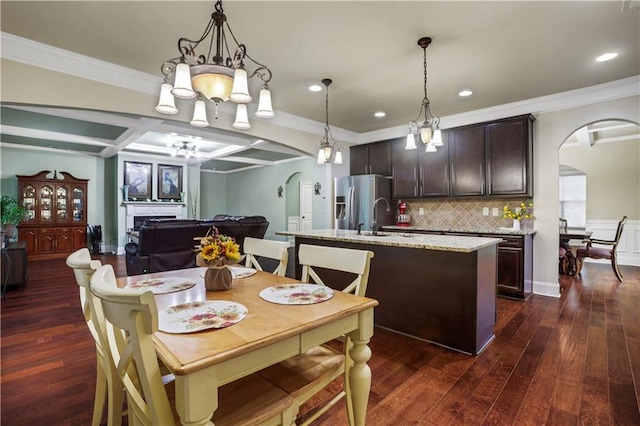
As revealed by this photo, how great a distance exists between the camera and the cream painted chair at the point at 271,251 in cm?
203

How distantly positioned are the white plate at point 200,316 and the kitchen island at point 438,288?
1671mm

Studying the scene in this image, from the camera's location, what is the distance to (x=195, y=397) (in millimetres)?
859

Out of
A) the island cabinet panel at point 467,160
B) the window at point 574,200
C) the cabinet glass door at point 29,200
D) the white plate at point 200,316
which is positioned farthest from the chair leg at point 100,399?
the window at point 574,200

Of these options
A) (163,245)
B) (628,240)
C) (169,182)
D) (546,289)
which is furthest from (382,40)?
(169,182)

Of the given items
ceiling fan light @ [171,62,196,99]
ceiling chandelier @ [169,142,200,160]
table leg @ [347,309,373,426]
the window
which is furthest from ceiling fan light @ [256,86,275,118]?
the window

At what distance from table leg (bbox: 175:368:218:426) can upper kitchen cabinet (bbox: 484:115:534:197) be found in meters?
4.32

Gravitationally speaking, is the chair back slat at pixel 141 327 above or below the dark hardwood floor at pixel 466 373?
above

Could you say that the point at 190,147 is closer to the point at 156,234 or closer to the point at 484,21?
the point at 156,234

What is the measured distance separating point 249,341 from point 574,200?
30.3ft

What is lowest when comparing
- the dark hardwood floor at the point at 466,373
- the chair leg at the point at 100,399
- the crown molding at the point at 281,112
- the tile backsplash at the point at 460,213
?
the dark hardwood floor at the point at 466,373

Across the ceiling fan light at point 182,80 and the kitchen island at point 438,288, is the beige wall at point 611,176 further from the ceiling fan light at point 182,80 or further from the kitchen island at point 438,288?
the ceiling fan light at point 182,80

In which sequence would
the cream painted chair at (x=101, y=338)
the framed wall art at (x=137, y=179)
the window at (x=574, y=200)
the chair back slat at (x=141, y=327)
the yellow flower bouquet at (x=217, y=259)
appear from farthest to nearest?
1. the framed wall art at (x=137, y=179)
2. the window at (x=574, y=200)
3. the yellow flower bouquet at (x=217, y=259)
4. the cream painted chair at (x=101, y=338)
5. the chair back slat at (x=141, y=327)

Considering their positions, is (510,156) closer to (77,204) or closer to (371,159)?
(371,159)

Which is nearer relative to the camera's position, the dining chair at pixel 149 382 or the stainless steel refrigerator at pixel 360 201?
the dining chair at pixel 149 382
